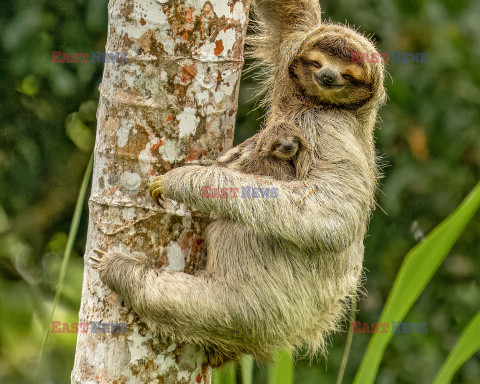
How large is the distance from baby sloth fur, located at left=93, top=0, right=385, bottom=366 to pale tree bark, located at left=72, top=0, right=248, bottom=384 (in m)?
0.10

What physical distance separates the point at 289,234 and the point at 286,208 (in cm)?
12

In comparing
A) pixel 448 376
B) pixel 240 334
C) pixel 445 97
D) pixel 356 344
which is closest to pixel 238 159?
pixel 240 334

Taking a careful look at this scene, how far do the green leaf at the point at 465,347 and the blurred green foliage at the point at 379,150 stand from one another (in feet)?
4.19

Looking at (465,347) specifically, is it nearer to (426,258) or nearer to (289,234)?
(426,258)

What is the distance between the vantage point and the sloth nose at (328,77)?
347cm

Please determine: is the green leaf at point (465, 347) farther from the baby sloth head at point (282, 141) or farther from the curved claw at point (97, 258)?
the curved claw at point (97, 258)

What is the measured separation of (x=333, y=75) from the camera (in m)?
3.48

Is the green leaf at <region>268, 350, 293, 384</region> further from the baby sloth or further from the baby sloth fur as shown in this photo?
the baby sloth

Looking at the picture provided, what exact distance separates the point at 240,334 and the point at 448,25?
261cm

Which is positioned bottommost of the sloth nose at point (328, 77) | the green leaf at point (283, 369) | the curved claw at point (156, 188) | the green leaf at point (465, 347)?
the green leaf at point (283, 369)

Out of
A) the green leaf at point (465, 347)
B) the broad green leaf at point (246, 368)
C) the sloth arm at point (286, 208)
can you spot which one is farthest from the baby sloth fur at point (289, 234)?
the green leaf at point (465, 347)

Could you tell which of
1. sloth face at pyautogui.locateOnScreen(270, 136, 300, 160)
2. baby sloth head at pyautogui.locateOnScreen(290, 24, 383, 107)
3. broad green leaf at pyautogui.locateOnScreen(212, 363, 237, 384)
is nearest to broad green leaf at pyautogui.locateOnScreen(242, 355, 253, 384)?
broad green leaf at pyautogui.locateOnScreen(212, 363, 237, 384)

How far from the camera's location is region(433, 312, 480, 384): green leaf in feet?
10.8

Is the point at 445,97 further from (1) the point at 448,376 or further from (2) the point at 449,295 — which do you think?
(1) the point at 448,376
